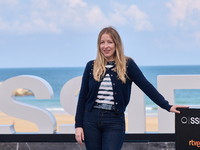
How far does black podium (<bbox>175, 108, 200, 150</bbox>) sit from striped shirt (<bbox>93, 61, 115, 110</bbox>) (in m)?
0.52

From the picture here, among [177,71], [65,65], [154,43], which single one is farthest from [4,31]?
[177,71]

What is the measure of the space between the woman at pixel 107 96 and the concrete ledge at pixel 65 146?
194 cm

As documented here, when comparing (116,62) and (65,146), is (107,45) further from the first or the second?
(65,146)

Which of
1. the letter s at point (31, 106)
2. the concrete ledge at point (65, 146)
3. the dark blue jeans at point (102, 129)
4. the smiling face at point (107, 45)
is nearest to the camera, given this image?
the dark blue jeans at point (102, 129)

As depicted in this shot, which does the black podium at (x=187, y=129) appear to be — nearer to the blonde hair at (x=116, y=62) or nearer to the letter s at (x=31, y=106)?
the blonde hair at (x=116, y=62)

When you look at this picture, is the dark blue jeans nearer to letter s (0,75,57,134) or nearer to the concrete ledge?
the concrete ledge

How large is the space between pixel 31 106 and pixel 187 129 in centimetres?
255

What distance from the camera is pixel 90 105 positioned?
2.46m

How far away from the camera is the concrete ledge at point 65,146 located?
4336 mm

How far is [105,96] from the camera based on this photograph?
246cm

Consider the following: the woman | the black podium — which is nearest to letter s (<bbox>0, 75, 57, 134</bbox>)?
the woman

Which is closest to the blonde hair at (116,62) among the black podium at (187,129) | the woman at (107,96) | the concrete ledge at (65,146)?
the woman at (107,96)

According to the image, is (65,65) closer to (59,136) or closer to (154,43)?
(154,43)

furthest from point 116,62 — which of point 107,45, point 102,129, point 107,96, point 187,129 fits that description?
point 187,129
